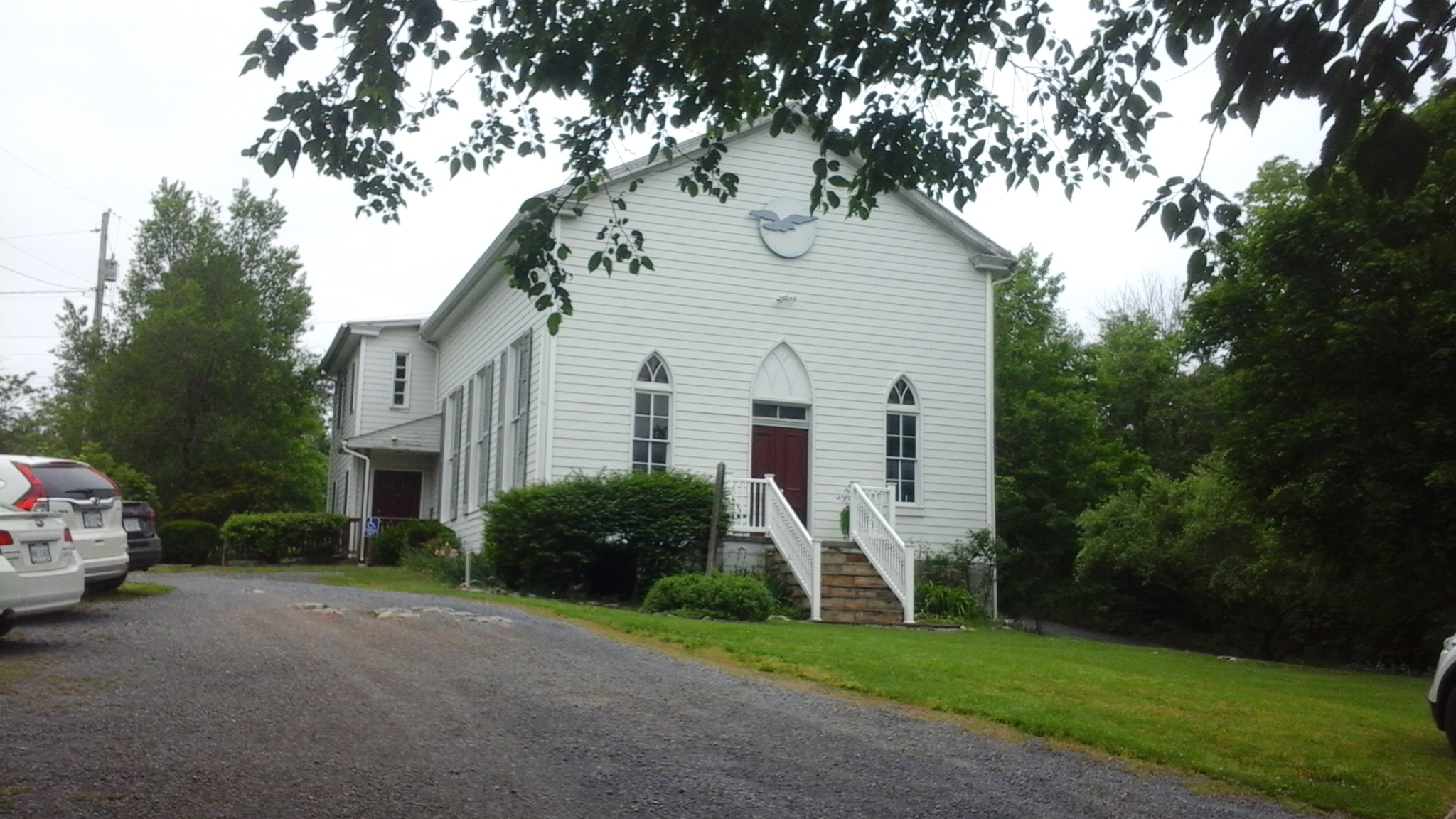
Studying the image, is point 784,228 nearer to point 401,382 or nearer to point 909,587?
point 909,587

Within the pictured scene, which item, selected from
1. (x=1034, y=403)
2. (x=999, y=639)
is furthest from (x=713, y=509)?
(x=1034, y=403)

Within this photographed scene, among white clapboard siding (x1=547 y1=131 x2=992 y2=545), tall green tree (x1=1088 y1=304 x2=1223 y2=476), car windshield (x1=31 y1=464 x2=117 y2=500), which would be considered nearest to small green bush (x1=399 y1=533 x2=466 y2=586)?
white clapboard siding (x1=547 y1=131 x2=992 y2=545)

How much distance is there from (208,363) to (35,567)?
30.2m

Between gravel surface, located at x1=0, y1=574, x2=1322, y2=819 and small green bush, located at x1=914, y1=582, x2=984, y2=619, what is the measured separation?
9.45 metres

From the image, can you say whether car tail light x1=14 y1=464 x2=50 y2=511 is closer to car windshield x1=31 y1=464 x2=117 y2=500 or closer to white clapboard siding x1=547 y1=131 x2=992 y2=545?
car windshield x1=31 y1=464 x2=117 y2=500

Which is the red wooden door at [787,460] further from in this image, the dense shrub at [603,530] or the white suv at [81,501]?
the white suv at [81,501]

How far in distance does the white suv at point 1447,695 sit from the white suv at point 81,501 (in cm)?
1171

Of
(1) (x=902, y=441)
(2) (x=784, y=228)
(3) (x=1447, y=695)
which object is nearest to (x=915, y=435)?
(1) (x=902, y=441)

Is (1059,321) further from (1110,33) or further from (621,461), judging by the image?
(1110,33)

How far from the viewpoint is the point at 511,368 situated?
23.7 meters

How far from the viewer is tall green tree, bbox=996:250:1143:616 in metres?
37.6

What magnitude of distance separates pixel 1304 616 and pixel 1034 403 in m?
12.2

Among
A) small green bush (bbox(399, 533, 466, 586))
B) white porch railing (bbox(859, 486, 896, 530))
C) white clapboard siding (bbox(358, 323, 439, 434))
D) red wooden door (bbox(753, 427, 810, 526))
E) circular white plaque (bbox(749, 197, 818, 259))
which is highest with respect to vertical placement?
circular white plaque (bbox(749, 197, 818, 259))

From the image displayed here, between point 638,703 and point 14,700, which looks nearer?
point 14,700
